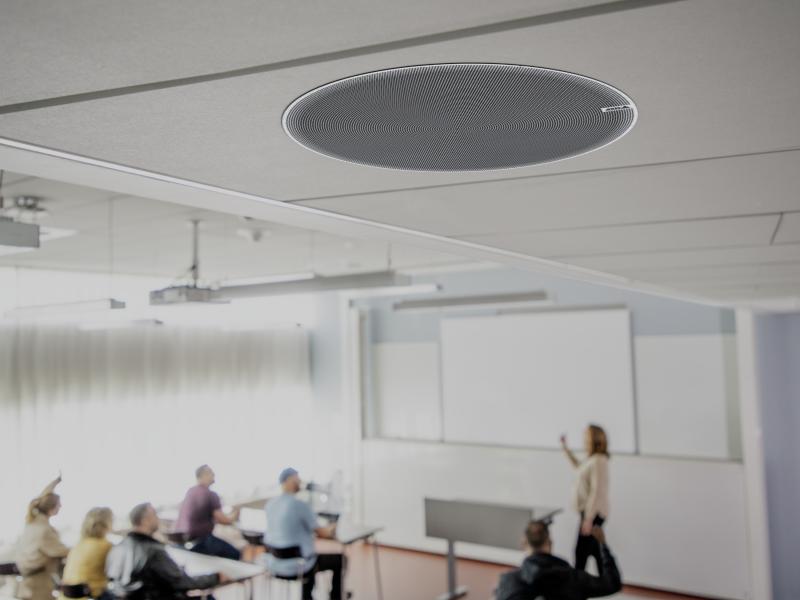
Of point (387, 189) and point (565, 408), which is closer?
point (387, 189)

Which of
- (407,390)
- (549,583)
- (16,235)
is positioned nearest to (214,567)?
(549,583)

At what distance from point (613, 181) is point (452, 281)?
22.9 feet

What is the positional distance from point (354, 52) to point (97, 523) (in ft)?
16.0

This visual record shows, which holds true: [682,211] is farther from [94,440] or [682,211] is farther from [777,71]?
[94,440]

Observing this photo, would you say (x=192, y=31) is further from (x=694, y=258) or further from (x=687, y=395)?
(x=687, y=395)

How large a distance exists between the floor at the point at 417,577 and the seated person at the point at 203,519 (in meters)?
1.41

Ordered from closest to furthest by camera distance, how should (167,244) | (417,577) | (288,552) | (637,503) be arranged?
(288,552) → (167,244) → (637,503) → (417,577)

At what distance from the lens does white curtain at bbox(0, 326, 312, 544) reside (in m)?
6.52

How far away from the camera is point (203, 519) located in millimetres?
6195

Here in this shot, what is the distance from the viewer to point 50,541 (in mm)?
5160

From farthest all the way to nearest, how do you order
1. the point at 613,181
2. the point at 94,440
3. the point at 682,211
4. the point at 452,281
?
1. the point at 452,281
2. the point at 94,440
3. the point at 682,211
4. the point at 613,181

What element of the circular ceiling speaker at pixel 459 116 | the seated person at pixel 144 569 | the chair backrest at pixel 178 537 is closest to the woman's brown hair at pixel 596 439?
the seated person at pixel 144 569

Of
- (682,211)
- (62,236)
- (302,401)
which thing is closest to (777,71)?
(682,211)

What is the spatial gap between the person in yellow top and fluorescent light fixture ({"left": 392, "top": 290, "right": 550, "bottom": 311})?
3.32 m
